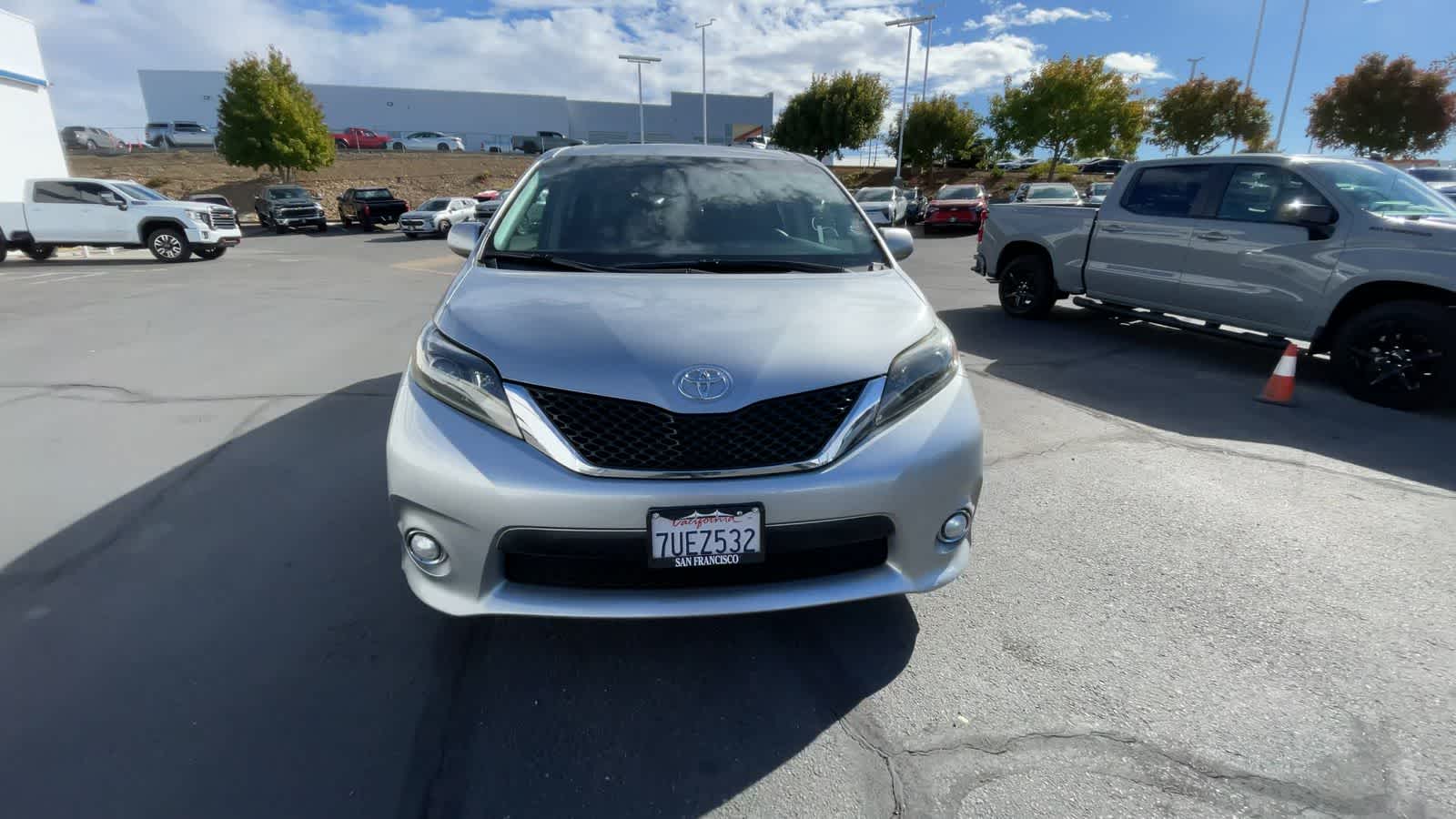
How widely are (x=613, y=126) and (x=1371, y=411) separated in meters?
76.9

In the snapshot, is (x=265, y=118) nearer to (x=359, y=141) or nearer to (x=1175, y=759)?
(x=359, y=141)

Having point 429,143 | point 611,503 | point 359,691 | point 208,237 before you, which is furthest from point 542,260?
point 429,143

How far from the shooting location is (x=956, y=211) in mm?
22391

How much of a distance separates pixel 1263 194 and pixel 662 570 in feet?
22.3

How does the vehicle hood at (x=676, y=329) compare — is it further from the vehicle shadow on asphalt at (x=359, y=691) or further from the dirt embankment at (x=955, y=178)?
the dirt embankment at (x=955, y=178)

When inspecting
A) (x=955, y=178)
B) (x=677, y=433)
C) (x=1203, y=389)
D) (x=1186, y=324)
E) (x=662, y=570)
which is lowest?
(x=1203, y=389)

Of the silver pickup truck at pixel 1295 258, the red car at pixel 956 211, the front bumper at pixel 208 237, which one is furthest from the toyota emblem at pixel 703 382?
the red car at pixel 956 211

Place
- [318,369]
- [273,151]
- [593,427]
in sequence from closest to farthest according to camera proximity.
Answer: [593,427] < [318,369] < [273,151]

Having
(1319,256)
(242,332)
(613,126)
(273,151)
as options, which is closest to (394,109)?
(613,126)

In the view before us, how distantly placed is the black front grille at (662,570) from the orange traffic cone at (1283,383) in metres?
4.93

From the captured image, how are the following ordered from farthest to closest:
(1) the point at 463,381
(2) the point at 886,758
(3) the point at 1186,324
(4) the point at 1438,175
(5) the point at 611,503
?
(4) the point at 1438,175 < (3) the point at 1186,324 < (1) the point at 463,381 < (2) the point at 886,758 < (5) the point at 611,503

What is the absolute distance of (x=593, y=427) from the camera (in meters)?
2.06

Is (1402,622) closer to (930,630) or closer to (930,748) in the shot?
(930,630)

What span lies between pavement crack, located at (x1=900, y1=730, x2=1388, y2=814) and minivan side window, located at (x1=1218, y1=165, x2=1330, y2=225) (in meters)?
5.42
